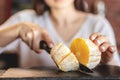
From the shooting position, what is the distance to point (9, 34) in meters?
0.96

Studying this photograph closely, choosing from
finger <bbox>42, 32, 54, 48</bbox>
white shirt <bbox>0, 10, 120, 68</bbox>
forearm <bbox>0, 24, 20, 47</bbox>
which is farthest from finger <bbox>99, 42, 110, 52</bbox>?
white shirt <bbox>0, 10, 120, 68</bbox>

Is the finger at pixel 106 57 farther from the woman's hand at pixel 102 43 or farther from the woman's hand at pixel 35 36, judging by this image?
the woman's hand at pixel 35 36

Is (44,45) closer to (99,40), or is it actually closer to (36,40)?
(36,40)

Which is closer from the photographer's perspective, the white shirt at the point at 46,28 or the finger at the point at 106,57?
the finger at the point at 106,57

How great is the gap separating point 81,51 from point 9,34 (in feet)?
1.24

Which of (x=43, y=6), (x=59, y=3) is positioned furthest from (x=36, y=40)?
(x=43, y=6)

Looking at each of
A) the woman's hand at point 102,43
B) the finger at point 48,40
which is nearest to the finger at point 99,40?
the woman's hand at point 102,43

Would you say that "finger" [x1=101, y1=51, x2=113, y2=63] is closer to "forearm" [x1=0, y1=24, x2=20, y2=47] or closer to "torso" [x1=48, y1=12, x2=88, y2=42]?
"forearm" [x1=0, y1=24, x2=20, y2=47]

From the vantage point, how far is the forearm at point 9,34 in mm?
929

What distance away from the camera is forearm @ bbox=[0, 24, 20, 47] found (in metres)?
0.93

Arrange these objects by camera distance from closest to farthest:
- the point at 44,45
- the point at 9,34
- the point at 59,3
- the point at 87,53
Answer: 1. the point at 87,53
2. the point at 44,45
3. the point at 9,34
4. the point at 59,3

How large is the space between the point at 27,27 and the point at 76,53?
0.24m

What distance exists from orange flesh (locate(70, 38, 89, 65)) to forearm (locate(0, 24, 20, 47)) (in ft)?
1.00

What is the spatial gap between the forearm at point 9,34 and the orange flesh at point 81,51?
1.00ft
